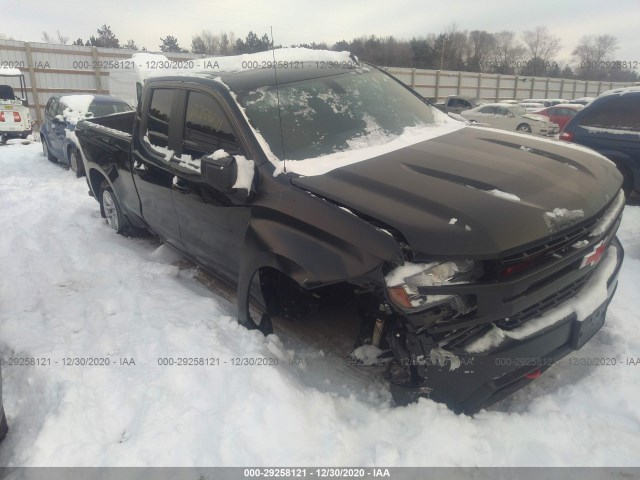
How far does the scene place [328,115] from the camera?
3264 mm

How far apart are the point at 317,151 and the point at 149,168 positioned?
1869mm

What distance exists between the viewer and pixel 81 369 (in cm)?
279

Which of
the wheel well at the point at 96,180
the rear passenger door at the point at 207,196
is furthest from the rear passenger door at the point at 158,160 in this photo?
the wheel well at the point at 96,180

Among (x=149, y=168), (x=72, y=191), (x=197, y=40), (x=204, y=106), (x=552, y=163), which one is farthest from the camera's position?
(x=197, y=40)

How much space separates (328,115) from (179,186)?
131 centimetres

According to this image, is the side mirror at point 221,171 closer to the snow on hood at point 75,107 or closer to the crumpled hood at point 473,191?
the crumpled hood at point 473,191

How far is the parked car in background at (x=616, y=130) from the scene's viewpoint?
19.5 feet

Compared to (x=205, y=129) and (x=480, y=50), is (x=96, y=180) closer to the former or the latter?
(x=205, y=129)

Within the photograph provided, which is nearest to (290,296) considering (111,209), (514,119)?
(111,209)

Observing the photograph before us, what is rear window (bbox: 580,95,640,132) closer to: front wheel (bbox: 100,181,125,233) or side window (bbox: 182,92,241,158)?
side window (bbox: 182,92,241,158)

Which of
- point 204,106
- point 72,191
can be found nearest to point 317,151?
point 204,106

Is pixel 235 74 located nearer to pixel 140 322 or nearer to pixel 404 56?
pixel 140 322

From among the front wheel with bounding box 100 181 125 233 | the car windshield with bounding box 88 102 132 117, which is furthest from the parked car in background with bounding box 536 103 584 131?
the front wheel with bounding box 100 181 125 233

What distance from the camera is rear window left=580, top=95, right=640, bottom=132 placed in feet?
20.0
